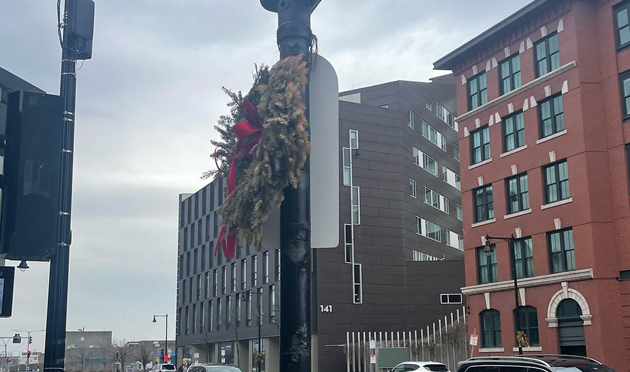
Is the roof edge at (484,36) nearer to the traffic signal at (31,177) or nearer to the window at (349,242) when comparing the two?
the window at (349,242)

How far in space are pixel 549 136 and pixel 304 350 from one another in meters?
37.4

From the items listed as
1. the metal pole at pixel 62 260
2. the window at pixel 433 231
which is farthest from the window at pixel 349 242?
the metal pole at pixel 62 260

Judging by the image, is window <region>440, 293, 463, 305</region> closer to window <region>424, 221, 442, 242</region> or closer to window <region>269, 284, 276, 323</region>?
window <region>424, 221, 442, 242</region>

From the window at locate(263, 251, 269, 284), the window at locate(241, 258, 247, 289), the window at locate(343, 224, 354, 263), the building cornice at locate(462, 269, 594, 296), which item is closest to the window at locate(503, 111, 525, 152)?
the building cornice at locate(462, 269, 594, 296)

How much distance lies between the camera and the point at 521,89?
41.4 metres

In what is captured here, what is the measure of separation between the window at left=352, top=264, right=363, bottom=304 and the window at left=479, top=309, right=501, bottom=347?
822 inches

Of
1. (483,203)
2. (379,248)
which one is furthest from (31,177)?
(379,248)

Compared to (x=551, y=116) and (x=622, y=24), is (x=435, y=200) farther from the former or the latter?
(x=622, y=24)

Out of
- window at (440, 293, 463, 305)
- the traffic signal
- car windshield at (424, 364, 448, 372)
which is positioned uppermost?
window at (440, 293, 463, 305)

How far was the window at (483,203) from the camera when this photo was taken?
44.2 metres

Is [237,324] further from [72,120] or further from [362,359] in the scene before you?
[72,120]

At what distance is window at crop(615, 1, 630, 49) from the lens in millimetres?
37156

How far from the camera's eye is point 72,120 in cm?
710

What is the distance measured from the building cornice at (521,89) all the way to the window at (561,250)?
7994mm
